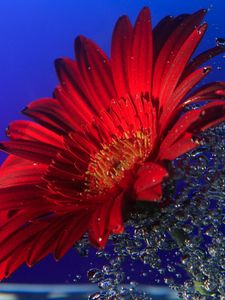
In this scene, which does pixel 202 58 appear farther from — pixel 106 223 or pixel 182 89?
pixel 106 223

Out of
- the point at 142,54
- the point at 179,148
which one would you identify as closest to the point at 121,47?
the point at 142,54

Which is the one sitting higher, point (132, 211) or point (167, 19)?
point (167, 19)

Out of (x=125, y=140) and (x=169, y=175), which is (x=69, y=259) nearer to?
(x=125, y=140)

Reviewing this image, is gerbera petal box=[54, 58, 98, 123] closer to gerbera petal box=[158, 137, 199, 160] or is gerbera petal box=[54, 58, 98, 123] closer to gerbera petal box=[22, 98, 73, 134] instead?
gerbera petal box=[22, 98, 73, 134]

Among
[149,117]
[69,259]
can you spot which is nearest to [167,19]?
[149,117]

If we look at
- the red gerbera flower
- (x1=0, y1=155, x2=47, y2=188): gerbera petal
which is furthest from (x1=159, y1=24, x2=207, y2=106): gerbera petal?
(x1=0, y1=155, x2=47, y2=188): gerbera petal

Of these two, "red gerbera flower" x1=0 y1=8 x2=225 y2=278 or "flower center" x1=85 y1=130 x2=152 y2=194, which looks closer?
"red gerbera flower" x1=0 y1=8 x2=225 y2=278
